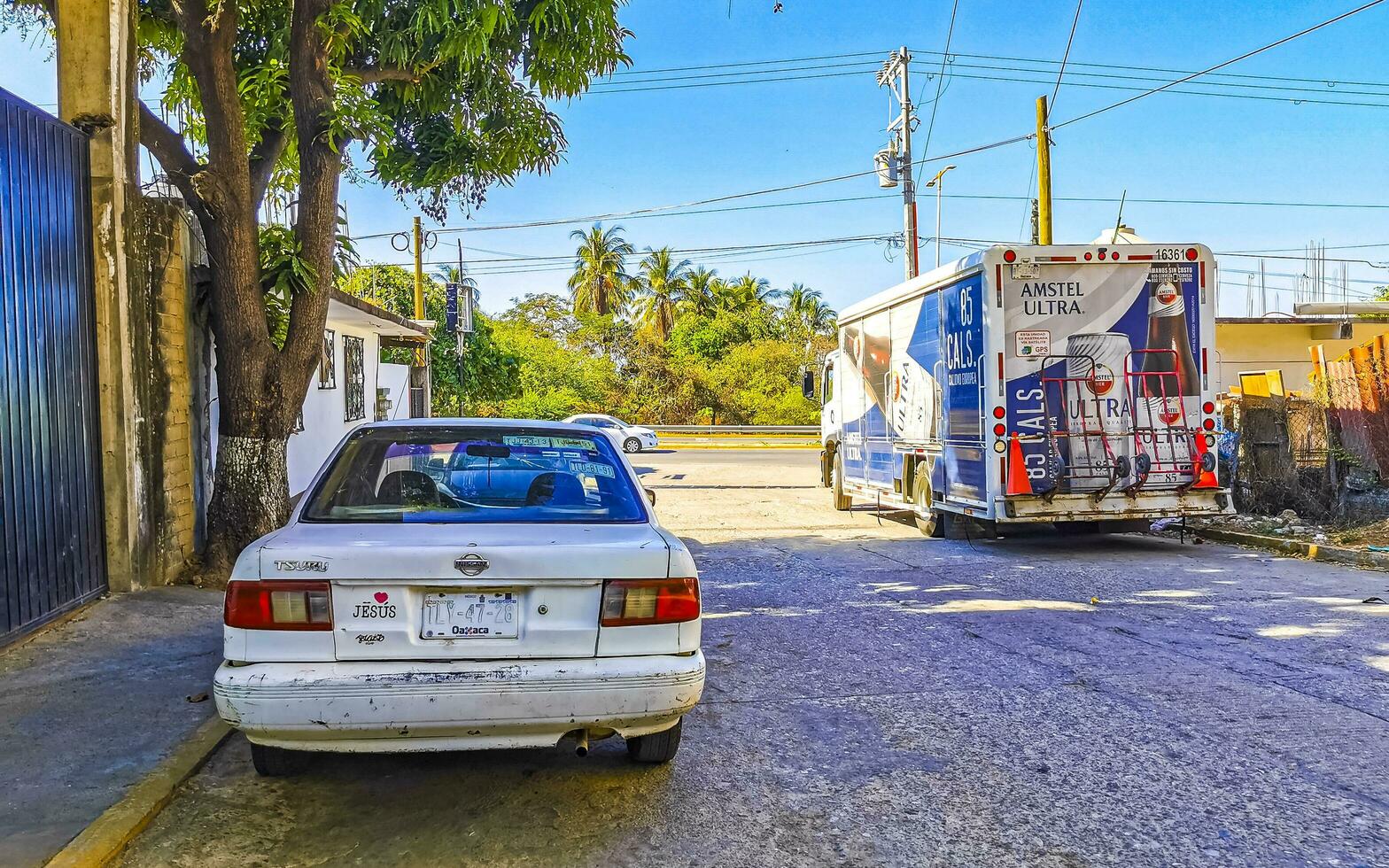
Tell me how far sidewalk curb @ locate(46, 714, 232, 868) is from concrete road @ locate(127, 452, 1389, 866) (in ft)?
0.26

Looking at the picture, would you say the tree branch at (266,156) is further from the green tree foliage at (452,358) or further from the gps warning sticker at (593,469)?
the green tree foliage at (452,358)

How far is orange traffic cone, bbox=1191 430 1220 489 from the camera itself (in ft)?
35.2

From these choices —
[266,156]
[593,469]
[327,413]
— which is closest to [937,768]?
[593,469]

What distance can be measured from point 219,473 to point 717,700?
4993mm

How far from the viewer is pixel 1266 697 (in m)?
5.45

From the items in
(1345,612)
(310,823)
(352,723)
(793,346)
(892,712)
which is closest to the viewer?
(352,723)

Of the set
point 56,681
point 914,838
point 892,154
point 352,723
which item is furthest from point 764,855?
point 892,154

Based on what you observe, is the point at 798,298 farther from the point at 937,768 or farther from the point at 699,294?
the point at 937,768

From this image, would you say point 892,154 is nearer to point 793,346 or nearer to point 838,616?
point 838,616

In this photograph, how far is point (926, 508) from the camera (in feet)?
41.2

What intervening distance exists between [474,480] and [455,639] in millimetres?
1290

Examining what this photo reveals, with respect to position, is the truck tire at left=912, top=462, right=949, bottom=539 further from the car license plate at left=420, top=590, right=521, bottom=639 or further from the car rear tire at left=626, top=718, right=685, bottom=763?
the car license plate at left=420, top=590, right=521, bottom=639

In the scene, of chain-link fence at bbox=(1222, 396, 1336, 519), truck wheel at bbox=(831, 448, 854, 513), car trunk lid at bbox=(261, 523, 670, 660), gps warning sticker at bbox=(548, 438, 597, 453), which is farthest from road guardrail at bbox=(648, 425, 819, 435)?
car trunk lid at bbox=(261, 523, 670, 660)

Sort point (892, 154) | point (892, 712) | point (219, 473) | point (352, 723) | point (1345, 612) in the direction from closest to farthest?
point (352, 723), point (892, 712), point (1345, 612), point (219, 473), point (892, 154)
